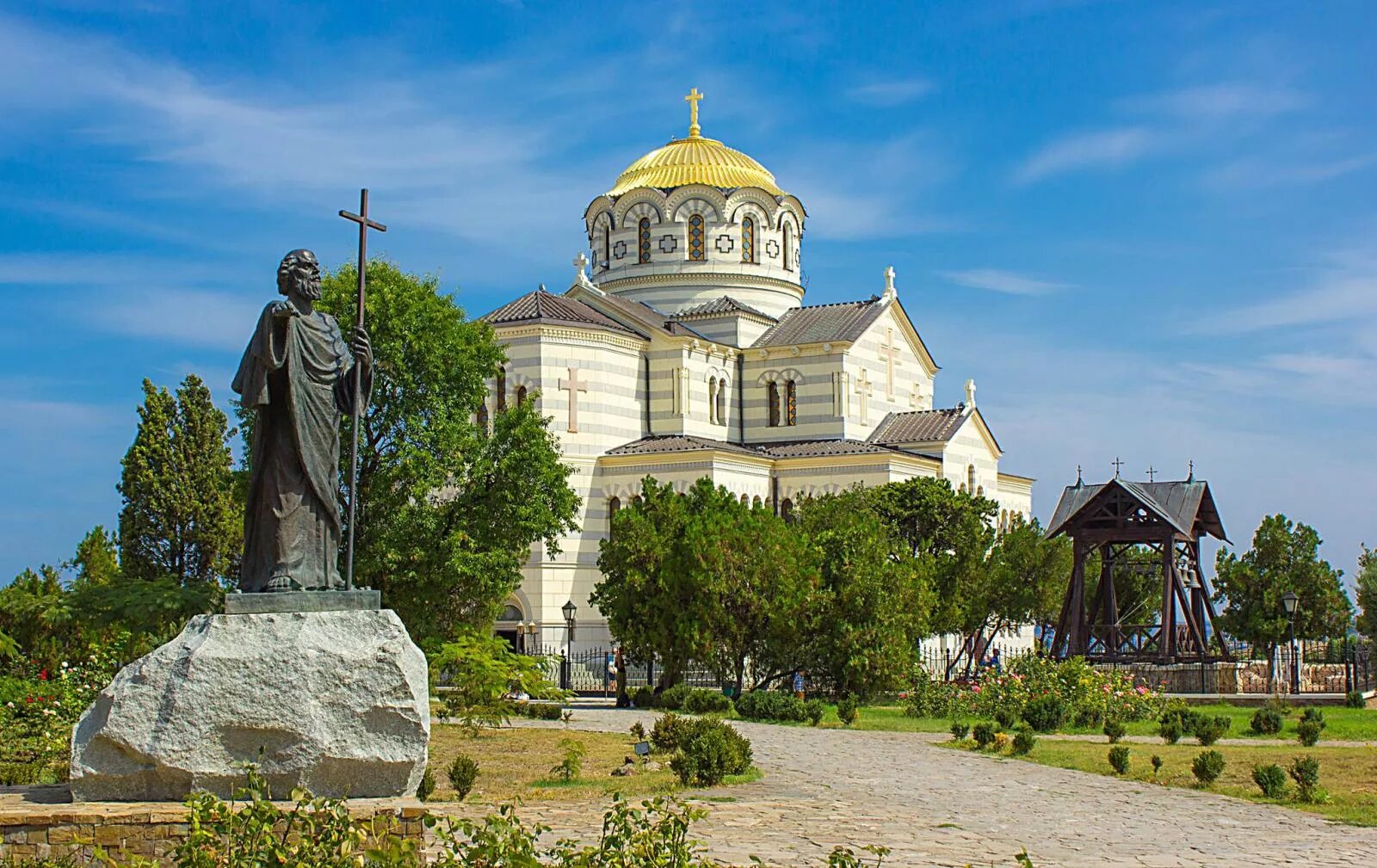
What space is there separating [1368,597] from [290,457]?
108 ft

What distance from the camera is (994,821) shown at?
12.4 m

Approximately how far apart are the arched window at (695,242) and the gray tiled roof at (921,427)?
7.43 metres

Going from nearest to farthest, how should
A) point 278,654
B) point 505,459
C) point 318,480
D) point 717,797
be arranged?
point 278,654, point 318,480, point 717,797, point 505,459

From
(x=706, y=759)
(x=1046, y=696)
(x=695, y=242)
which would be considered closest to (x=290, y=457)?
(x=706, y=759)

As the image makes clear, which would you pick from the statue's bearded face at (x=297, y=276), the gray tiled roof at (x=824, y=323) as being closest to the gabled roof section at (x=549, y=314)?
the gray tiled roof at (x=824, y=323)

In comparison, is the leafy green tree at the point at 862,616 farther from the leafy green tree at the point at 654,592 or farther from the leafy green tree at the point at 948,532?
the leafy green tree at the point at 948,532

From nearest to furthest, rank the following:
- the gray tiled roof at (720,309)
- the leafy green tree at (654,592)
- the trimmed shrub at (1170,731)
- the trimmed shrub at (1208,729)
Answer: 1. the trimmed shrub at (1208,729)
2. the trimmed shrub at (1170,731)
3. the leafy green tree at (654,592)
4. the gray tiled roof at (720,309)

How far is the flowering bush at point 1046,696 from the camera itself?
2288 cm

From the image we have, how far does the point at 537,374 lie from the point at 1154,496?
52.3 feet

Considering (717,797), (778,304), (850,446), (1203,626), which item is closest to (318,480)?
(717,797)

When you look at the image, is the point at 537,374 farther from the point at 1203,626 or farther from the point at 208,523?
the point at 1203,626

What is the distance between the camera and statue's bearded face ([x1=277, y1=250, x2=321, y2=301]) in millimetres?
9938

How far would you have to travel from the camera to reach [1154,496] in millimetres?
33469

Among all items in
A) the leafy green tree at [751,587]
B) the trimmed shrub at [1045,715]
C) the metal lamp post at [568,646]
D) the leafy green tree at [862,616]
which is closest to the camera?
the trimmed shrub at [1045,715]
